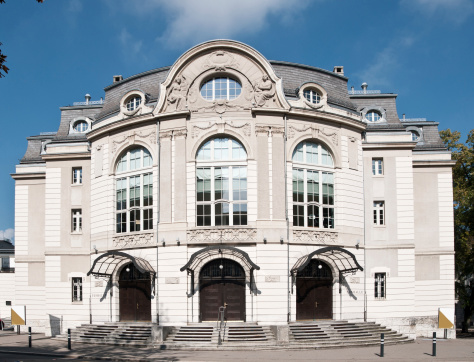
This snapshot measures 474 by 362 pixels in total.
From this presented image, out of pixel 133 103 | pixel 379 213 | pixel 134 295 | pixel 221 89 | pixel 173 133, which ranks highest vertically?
pixel 221 89

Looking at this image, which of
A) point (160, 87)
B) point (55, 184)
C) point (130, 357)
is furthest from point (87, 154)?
point (130, 357)

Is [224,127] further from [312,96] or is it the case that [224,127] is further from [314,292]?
[314,292]

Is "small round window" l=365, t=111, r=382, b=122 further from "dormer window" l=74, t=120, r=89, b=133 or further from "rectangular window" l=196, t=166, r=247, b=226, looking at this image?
"dormer window" l=74, t=120, r=89, b=133

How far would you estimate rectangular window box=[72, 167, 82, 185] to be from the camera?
132ft

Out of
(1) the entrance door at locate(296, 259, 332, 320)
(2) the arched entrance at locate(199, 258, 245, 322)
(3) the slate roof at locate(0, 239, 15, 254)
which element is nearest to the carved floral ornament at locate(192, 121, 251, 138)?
(2) the arched entrance at locate(199, 258, 245, 322)

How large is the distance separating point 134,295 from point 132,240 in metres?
3.22

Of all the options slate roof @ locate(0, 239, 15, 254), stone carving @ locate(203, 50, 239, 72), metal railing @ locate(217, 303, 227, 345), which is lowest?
metal railing @ locate(217, 303, 227, 345)

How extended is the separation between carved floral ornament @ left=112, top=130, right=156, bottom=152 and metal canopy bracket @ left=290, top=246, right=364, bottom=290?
10777 millimetres

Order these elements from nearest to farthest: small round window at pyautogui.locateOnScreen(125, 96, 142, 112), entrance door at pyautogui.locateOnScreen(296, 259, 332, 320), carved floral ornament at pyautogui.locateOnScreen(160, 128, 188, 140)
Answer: entrance door at pyautogui.locateOnScreen(296, 259, 332, 320)
carved floral ornament at pyautogui.locateOnScreen(160, 128, 188, 140)
small round window at pyautogui.locateOnScreen(125, 96, 142, 112)

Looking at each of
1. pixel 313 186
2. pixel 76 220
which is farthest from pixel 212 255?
pixel 76 220

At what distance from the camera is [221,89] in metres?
34.9

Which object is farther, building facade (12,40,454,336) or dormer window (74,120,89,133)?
dormer window (74,120,89,133)

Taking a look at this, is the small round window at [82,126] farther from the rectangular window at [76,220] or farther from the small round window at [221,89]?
the small round window at [221,89]

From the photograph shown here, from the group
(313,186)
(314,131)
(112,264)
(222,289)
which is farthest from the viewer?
(112,264)
